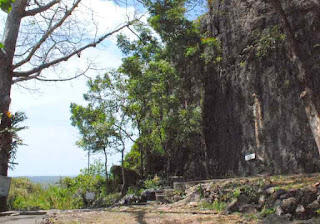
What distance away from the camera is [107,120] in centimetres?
1190

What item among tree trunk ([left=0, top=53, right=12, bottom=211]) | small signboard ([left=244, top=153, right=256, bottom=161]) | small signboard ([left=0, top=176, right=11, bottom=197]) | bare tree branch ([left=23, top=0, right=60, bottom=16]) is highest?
bare tree branch ([left=23, top=0, right=60, bottom=16])

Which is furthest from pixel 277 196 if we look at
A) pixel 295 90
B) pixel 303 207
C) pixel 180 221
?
pixel 295 90

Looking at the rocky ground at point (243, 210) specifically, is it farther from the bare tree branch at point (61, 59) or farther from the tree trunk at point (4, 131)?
the bare tree branch at point (61, 59)

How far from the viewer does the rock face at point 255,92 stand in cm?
986

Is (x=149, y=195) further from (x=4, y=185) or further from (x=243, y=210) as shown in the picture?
(x=4, y=185)

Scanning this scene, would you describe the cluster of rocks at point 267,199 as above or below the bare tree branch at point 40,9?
below

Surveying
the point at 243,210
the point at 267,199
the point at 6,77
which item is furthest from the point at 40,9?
the point at 267,199

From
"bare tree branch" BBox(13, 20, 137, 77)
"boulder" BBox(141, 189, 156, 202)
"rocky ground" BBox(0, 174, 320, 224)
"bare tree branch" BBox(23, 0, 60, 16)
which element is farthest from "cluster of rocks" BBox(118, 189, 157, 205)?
"bare tree branch" BBox(23, 0, 60, 16)

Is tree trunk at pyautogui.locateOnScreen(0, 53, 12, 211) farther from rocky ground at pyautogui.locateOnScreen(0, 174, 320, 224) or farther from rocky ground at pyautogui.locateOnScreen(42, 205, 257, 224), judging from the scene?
rocky ground at pyautogui.locateOnScreen(42, 205, 257, 224)

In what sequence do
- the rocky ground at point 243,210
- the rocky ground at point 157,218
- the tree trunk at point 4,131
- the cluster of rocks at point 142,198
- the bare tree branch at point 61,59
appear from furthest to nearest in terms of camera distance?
the cluster of rocks at point 142,198 → the bare tree branch at point 61,59 → the tree trunk at point 4,131 → the rocky ground at point 157,218 → the rocky ground at point 243,210

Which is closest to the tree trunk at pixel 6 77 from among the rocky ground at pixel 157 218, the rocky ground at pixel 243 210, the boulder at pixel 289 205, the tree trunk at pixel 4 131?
the tree trunk at pixel 4 131

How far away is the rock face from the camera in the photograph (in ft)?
32.3

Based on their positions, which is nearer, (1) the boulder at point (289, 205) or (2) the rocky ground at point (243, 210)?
(2) the rocky ground at point (243, 210)

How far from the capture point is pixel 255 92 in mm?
11266
